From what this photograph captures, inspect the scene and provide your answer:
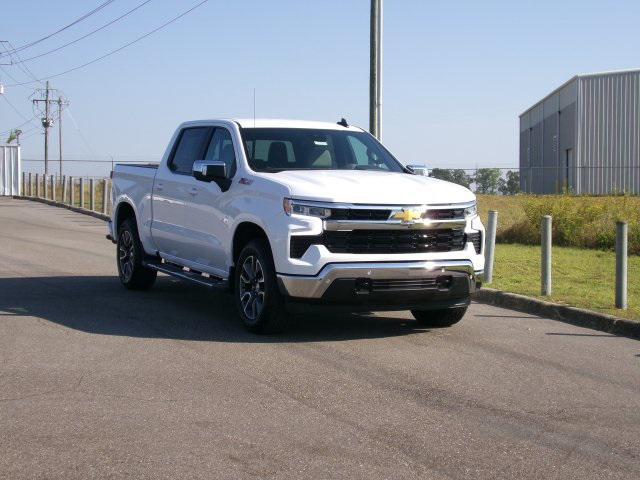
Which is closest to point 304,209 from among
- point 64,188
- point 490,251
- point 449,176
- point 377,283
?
point 377,283

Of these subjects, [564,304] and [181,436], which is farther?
[564,304]

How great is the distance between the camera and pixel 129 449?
536 cm

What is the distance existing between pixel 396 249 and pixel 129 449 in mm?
3773

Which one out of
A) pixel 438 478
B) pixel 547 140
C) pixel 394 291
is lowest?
pixel 438 478

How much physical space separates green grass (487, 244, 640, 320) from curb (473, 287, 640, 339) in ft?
0.62

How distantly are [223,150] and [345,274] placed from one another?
2542 mm

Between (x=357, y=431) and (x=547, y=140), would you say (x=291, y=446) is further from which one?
(x=547, y=140)

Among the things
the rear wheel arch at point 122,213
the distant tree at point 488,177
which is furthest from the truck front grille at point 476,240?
the distant tree at point 488,177

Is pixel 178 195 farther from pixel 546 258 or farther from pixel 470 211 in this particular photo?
pixel 546 258

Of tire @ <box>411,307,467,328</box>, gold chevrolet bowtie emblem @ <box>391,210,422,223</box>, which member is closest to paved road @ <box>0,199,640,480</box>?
tire @ <box>411,307,467,328</box>

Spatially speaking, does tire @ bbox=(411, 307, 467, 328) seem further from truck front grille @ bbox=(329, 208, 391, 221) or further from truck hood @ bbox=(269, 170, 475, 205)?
truck front grille @ bbox=(329, 208, 391, 221)

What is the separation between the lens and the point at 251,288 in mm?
9078

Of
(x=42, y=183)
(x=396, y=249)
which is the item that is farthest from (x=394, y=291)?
(x=42, y=183)

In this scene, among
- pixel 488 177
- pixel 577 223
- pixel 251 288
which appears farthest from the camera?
pixel 488 177
